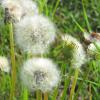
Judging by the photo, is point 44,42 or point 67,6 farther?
point 67,6

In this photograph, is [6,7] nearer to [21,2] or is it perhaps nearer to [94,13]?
[21,2]

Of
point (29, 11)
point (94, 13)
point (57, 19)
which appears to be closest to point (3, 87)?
point (29, 11)

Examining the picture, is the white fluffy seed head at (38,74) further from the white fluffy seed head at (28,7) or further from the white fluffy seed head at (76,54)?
the white fluffy seed head at (28,7)

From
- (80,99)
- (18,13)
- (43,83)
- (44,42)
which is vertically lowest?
(80,99)

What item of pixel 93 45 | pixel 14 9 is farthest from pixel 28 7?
pixel 93 45

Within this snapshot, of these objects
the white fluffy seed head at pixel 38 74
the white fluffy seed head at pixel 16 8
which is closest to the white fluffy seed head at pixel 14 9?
the white fluffy seed head at pixel 16 8

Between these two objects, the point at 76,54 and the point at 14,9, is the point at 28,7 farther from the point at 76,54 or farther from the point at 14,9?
the point at 76,54
